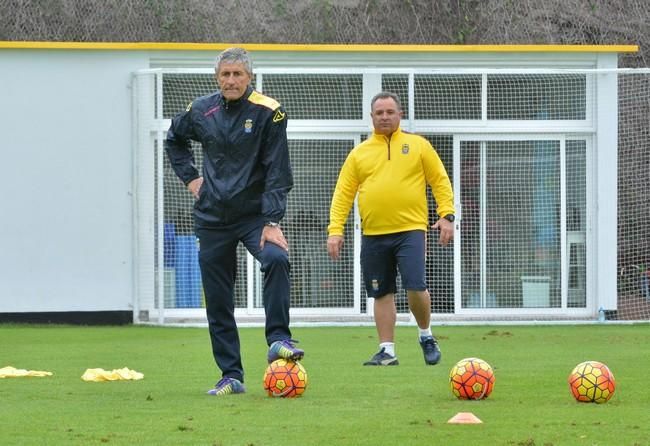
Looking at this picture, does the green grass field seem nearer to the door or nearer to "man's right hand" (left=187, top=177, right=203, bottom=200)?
"man's right hand" (left=187, top=177, right=203, bottom=200)

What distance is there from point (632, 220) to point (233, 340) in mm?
11176

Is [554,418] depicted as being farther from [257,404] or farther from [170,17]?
[170,17]

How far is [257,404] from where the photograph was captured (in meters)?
7.68

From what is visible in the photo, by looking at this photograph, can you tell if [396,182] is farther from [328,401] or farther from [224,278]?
[328,401]

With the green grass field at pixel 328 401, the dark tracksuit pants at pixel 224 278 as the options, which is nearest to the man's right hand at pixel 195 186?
the dark tracksuit pants at pixel 224 278

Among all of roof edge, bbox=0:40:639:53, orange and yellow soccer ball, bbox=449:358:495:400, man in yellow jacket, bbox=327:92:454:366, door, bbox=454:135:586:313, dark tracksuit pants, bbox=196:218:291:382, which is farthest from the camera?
door, bbox=454:135:586:313

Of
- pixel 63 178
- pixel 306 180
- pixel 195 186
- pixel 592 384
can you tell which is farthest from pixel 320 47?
pixel 592 384

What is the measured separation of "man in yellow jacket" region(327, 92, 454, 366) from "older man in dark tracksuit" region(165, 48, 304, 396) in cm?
246

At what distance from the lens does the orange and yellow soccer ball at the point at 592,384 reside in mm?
7734

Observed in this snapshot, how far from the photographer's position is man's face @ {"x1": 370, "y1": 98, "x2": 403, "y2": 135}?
10.6 metres

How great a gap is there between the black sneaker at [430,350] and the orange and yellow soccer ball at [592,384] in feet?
Result: 9.51

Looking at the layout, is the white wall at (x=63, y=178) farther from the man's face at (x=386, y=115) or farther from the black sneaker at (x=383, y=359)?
the man's face at (x=386, y=115)

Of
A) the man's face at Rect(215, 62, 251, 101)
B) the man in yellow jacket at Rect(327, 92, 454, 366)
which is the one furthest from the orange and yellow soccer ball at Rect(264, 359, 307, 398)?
the man in yellow jacket at Rect(327, 92, 454, 366)

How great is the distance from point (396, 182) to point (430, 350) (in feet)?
4.38
